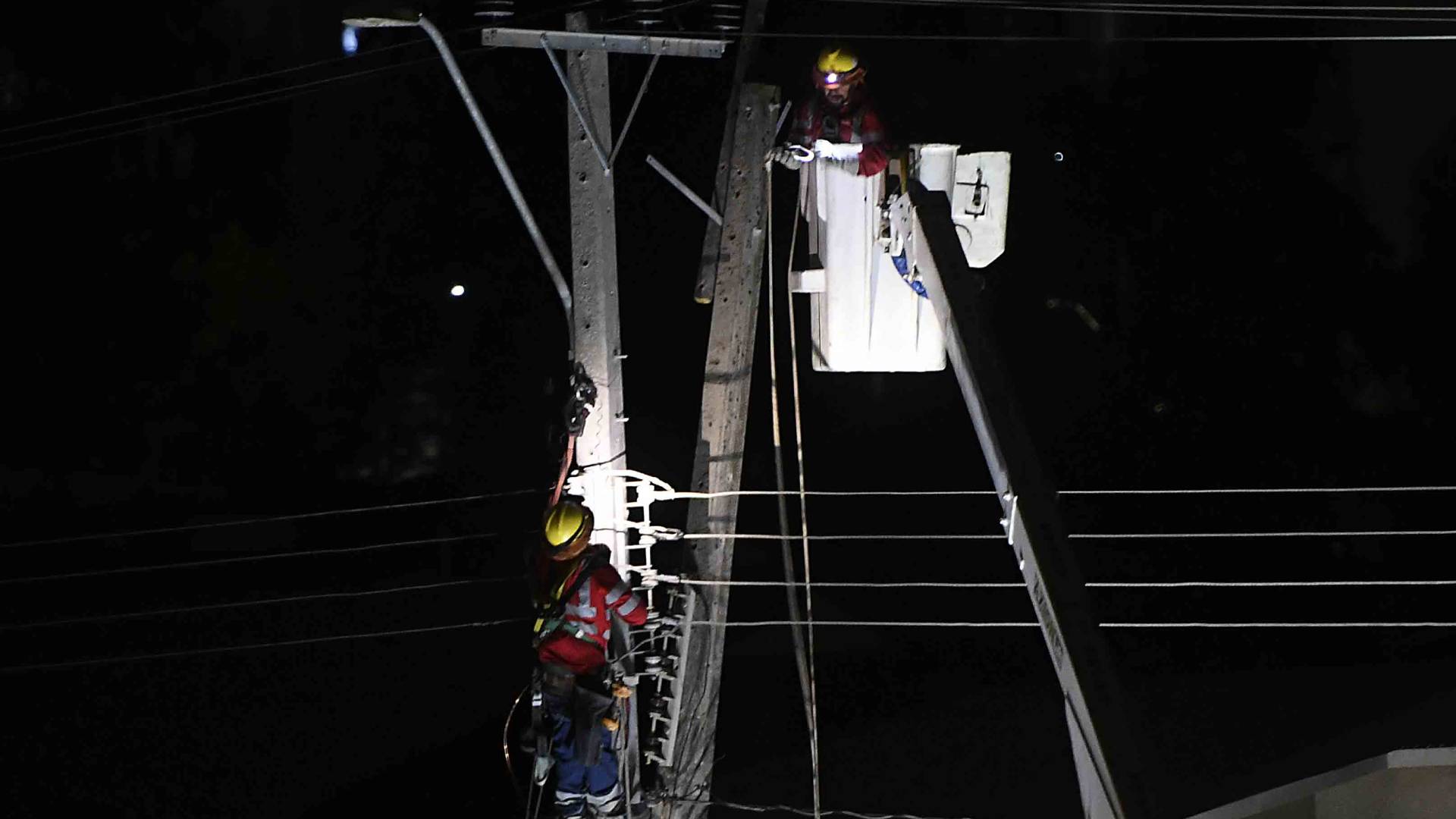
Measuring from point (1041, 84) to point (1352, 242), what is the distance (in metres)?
3.04

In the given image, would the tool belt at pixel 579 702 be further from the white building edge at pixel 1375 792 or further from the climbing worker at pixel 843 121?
the climbing worker at pixel 843 121

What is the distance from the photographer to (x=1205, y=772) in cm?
891

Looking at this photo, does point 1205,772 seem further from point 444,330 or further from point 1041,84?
point 444,330

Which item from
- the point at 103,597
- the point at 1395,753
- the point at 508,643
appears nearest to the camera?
the point at 1395,753

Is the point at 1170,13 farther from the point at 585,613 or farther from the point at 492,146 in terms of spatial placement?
the point at 585,613

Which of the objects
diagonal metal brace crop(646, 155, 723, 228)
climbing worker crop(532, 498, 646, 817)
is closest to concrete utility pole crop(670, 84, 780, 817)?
diagonal metal brace crop(646, 155, 723, 228)

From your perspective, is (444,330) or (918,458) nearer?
(444,330)

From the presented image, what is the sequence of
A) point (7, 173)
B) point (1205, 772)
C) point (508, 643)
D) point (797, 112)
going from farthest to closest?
point (508, 643) < point (7, 173) < point (1205, 772) < point (797, 112)

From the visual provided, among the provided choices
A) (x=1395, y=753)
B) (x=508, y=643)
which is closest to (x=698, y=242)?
(x=508, y=643)

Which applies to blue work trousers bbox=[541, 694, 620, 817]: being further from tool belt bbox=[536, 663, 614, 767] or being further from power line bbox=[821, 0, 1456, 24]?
power line bbox=[821, 0, 1456, 24]

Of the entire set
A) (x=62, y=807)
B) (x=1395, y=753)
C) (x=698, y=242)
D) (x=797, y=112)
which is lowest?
(x=62, y=807)

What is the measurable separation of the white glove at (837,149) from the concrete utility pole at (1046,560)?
5.69 ft

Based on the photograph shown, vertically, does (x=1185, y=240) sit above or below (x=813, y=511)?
above

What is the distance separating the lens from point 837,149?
298 inches
